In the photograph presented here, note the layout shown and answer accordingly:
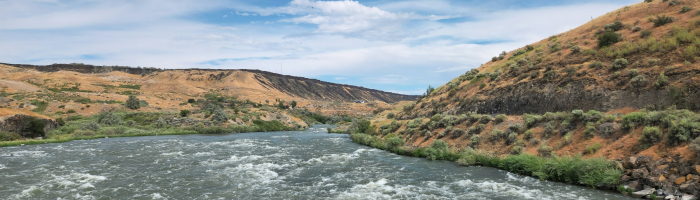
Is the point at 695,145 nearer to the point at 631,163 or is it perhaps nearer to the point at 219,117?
the point at 631,163

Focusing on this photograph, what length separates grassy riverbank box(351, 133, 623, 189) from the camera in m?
13.1

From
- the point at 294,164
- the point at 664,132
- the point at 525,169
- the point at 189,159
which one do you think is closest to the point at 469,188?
the point at 525,169

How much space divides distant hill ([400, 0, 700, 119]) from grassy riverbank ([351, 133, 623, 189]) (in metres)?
7.81

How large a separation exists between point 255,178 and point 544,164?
1284 centimetres

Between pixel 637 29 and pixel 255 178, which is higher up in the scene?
pixel 637 29

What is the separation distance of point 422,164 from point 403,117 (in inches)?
844

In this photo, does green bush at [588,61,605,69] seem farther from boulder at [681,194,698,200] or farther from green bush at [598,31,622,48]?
boulder at [681,194,698,200]

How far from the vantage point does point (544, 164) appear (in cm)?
1538

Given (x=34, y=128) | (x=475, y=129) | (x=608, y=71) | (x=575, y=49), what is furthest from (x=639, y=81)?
(x=34, y=128)

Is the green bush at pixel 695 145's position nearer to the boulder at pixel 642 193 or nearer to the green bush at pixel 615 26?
the boulder at pixel 642 193

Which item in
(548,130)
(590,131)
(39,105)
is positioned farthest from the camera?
(39,105)

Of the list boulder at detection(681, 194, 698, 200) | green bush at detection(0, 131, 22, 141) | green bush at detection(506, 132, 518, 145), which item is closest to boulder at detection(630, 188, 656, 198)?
boulder at detection(681, 194, 698, 200)

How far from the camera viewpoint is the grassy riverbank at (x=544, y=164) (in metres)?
13.1

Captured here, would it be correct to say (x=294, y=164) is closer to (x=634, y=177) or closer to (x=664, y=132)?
(x=634, y=177)
